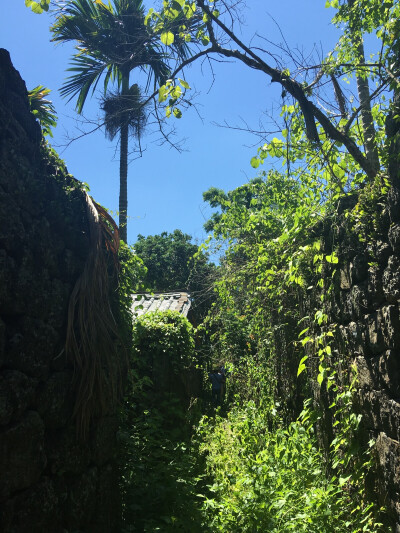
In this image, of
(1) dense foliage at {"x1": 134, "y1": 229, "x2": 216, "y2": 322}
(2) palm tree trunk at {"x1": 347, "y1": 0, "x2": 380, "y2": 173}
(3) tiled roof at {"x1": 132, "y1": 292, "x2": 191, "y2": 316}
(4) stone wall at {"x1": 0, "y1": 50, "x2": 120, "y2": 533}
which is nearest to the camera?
(4) stone wall at {"x1": 0, "y1": 50, "x2": 120, "y2": 533}

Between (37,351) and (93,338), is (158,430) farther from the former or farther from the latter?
(37,351)

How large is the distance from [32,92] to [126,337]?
6.53ft

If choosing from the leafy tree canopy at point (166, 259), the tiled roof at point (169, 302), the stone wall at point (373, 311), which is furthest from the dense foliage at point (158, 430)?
the leafy tree canopy at point (166, 259)

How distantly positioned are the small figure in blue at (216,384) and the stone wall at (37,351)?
6648 mm

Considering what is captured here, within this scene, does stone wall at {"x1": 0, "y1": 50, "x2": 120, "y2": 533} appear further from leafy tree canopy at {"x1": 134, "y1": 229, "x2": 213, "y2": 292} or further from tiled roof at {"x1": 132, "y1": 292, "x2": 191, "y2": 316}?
leafy tree canopy at {"x1": 134, "y1": 229, "x2": 213, "y2": 292}

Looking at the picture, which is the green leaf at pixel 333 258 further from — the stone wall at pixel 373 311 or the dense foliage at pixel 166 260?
the dense foliage at pixel 166 260

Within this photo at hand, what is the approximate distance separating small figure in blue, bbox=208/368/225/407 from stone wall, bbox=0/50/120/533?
21.8 feet

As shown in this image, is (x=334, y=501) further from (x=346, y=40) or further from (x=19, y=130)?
(x=346, y=40)

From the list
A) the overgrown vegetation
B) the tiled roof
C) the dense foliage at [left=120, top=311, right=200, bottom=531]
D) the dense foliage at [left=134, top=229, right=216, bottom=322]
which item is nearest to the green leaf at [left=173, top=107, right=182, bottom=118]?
the overgrown vegetation

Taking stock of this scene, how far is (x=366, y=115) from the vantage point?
4160mm

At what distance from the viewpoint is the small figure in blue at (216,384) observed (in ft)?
31.4

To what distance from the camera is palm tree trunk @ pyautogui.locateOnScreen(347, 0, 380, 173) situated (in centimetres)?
372

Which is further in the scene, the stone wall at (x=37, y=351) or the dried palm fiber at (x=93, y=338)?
the dried palm fiber at (x=93, y=338)

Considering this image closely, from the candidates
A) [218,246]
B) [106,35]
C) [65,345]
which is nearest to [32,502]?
[65,345]
